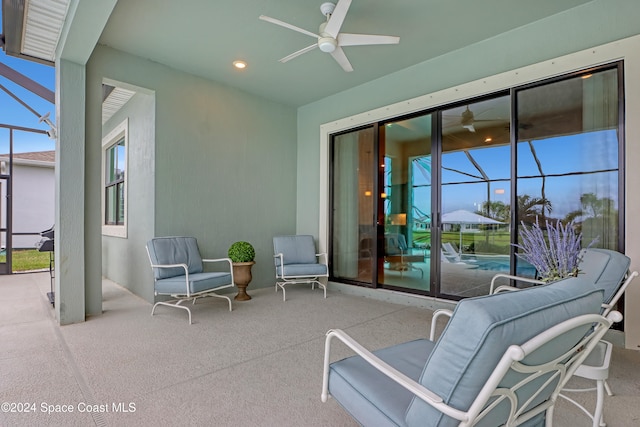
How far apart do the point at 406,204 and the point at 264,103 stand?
287 centimetres

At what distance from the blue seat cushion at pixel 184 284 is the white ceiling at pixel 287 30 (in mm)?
2711

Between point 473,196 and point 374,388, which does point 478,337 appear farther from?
point 473,196

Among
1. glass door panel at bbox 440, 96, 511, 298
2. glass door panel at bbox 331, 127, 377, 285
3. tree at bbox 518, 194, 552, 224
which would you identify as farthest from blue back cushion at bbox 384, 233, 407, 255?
tree at bbox 518, 194, 552, 224

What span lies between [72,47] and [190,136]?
159 centimetres

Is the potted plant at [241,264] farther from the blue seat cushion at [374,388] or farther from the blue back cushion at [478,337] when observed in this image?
the blue back cushion at [478,337]

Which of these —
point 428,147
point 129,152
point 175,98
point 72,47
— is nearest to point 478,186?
point 428,147

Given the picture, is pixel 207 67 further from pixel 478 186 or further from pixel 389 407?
pixel 389 407

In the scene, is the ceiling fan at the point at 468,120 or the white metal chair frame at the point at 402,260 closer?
the ceiling fan at the point at 468,120

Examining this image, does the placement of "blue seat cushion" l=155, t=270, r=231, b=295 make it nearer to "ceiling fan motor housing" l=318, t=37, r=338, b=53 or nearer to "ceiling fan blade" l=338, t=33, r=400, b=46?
"ceiling fan motor housing" l=318, t=37, r=338, b=53

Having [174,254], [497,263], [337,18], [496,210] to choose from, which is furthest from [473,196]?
[174,254]

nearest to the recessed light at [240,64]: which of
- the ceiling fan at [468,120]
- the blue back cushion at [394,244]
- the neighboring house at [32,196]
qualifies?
the ceiling fan at [468,120]

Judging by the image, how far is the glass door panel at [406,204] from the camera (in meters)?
4.27

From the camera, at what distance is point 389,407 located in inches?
46.6

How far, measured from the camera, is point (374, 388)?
4.25ft
